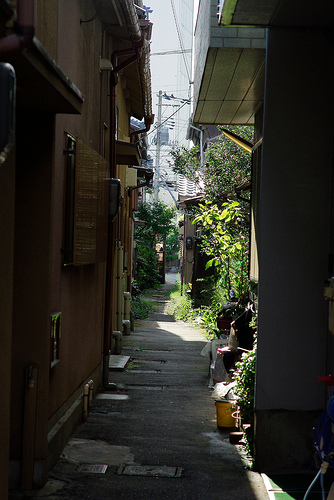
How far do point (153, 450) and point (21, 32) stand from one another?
5.35 m

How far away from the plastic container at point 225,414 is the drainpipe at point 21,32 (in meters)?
5.92

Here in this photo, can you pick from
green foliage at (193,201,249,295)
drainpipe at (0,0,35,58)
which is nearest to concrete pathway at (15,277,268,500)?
green foliage at (193,201,249,295)

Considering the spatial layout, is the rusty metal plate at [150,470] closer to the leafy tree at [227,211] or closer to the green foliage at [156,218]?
the leafy tree at [227,211]

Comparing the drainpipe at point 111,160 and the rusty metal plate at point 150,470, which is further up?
the drainpipe at point 111,160

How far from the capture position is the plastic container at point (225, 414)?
7.69 meters

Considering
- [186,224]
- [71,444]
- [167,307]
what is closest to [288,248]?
[71,444]

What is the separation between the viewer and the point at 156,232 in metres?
37.5

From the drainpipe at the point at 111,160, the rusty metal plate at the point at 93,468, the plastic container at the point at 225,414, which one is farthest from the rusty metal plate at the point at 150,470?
the drainpipe at the point at 111,160

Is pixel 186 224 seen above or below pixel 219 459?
above

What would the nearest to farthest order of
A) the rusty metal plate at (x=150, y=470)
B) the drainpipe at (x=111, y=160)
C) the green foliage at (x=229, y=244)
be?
1. the rusty metal plate at (x=150, y=470)
2. the drainpipe at (x=111, y=160)
3. the green foliage at (x=229, y=244)

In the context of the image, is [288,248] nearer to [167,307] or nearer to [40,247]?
[40,247]

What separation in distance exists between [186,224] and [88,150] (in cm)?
2859

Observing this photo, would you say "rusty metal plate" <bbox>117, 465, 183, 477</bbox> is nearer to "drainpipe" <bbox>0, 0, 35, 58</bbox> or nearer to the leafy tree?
"drainpipe" <bbox>0, 0, 35, 58</bbox>

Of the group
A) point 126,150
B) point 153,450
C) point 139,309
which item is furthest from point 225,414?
point 139,309
